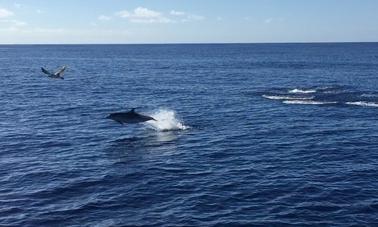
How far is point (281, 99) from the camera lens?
7919 centimetres

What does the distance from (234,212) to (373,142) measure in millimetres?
23921

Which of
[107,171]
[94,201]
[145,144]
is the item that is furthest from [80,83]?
[94,201]

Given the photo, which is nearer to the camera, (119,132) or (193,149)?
(193,149)

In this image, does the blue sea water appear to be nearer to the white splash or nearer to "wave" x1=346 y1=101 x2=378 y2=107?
the white splash

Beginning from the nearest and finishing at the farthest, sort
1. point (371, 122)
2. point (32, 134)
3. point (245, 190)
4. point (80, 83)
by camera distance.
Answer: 1. point (245, 190)
2. point (32, 134)
3. point (371, 122)
4. point (80, 83)

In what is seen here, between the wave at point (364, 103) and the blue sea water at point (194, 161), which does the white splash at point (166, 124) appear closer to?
the blue sea water at point (194, 161)

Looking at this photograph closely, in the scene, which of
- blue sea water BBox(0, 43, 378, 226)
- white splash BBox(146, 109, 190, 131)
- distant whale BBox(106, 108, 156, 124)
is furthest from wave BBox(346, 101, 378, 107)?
distant whale BBox(106, 108, 156, 124)

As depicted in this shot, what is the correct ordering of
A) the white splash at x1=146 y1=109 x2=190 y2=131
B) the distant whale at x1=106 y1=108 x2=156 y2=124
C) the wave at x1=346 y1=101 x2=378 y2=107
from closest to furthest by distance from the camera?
the distant whale at x1=106 y1=108 x2=156 y2=124 → the white splash at x1=146 y1=109 x2=190 y2=131 → the wave at x1=346 y1=101 x2=378 y2=107

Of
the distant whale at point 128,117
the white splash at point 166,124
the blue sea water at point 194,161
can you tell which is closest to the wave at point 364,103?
the blue sea water at point 194,161

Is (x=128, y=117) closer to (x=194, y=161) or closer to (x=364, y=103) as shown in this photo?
(x=194, y=161)

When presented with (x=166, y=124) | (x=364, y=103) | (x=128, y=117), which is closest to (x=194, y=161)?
(x=128, y=117)

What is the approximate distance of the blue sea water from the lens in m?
31.2

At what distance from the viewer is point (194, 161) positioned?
Result: 1702 inches

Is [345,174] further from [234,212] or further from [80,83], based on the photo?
[80,83]
